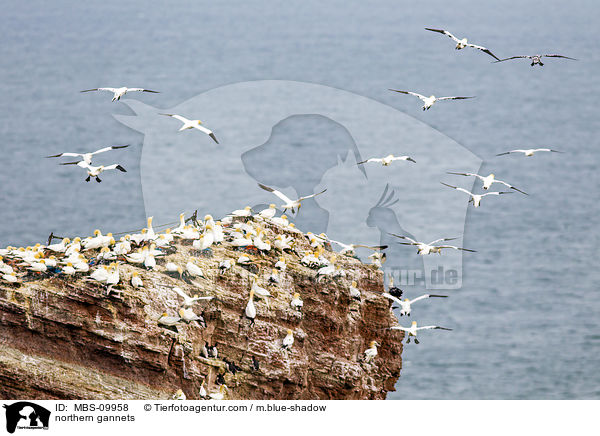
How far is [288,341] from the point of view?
1488cm

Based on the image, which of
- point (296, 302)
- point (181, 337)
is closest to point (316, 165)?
point (296, 302)

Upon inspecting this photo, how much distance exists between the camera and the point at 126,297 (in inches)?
553

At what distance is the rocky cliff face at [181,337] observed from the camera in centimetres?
1406

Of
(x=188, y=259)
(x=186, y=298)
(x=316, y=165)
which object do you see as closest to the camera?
(x=186, y=298)

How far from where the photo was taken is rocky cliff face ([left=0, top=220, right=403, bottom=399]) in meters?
14.1

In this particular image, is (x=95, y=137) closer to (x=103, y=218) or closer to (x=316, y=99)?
(x=103, y=218)

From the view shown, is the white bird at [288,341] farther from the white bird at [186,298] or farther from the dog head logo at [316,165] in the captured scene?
the dog head logo at [316,165]

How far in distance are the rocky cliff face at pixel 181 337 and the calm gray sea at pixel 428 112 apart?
441 inches

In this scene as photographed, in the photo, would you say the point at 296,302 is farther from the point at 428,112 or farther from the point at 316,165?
the point at 428,112
